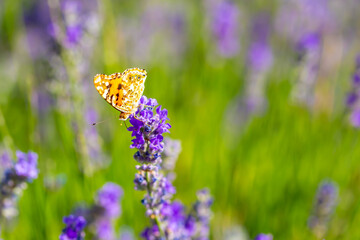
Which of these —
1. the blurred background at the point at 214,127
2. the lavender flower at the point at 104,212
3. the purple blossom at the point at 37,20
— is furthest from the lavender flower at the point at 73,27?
the purple blossom at the point at 37,20

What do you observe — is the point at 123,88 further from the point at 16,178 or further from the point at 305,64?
the point at 305,64

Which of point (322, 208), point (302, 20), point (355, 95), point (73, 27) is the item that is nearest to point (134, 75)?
point (73, 27)

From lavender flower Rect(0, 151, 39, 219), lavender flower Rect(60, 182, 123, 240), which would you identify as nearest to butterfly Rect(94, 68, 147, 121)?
lavender flower Rect(0, 151, 39, 219)

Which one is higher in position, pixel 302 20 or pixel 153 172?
pixel 302 20

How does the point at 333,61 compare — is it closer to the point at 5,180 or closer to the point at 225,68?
the point at 225,68

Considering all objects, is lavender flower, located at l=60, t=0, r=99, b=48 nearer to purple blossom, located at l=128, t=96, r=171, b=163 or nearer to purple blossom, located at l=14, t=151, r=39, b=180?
purple blossom, located at l=14, t=151, r=39, b=180
